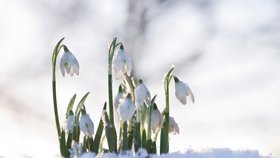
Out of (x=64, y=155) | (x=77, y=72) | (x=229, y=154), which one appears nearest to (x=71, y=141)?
(x=64, y=155)

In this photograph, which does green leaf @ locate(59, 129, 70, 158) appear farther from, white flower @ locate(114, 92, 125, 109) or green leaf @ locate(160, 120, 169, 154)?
green leaf @ locate(160, 120, 169, 154)

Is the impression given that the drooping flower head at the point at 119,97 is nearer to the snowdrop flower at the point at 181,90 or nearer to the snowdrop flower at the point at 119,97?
the snowdrop flower at the point at 119,97

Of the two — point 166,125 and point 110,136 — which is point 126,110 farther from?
point 166,125

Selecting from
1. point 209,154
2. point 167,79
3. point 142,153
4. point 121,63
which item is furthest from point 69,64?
point 209,154

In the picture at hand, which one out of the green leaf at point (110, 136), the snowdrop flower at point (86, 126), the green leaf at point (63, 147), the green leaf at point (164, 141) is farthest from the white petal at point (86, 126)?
the green leaf at point (164, 141)

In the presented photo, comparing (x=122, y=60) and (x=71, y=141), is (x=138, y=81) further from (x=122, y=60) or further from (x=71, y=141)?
(x=71, y=141)

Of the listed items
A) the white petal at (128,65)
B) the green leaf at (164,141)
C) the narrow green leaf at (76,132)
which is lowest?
the green leaf at (164,141)

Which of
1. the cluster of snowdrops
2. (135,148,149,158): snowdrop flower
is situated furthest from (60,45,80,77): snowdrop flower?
(135,148,149,158): snowdrop flower

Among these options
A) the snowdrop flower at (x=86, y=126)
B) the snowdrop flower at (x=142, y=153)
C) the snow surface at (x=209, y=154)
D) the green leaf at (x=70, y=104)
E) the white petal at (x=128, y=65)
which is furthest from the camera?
the green leaf at (x=70, y=104)

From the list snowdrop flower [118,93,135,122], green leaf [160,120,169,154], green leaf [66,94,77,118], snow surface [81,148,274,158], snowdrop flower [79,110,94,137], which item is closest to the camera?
snow surface [81,148,274,158]
